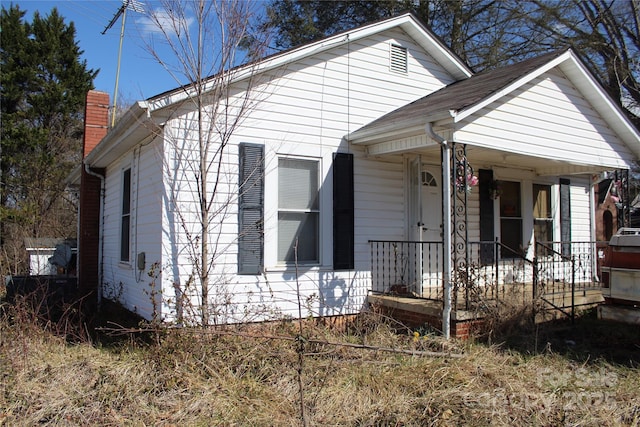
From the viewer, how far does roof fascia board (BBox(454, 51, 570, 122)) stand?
21.3 ft

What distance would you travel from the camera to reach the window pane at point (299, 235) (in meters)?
7.48

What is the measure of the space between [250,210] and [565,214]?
760cm

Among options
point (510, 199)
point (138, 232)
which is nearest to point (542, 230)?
point (510, 199)

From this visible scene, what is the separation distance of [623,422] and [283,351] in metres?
3.29

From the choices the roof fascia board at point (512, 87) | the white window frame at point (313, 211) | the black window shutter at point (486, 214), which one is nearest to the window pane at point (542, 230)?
the black window shutter at point (486, 214)

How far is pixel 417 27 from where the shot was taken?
899 centimetres

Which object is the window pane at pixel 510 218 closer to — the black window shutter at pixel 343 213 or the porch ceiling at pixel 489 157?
the porch ceiling at pixel 489 157

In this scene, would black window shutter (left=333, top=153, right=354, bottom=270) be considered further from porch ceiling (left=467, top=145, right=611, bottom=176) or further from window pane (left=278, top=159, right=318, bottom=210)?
porch ceiling (left=467, top=145, right=611, bottom=176)

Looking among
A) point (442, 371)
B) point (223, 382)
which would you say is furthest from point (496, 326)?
point (223, 382)

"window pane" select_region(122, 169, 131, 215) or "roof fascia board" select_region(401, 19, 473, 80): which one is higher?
"roof fascia board" select_region(401, 19, 473, 80)

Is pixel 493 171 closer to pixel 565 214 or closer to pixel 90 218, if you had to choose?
pixel 565 214

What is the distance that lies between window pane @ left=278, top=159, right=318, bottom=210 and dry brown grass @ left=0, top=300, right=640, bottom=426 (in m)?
2.09

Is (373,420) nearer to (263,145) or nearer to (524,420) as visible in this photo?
(524,420)

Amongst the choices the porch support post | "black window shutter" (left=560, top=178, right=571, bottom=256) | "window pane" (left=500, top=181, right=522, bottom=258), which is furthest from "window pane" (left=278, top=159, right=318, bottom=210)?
"black window shutter" (left=560, top=178, right=571, bottom=256)
